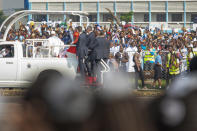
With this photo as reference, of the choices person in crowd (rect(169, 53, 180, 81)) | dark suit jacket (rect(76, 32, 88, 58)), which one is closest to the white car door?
dark suit jacket (rect(76, 32, 88, 58))

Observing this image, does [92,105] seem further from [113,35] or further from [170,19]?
[170,19]

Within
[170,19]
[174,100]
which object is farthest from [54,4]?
[174,100]

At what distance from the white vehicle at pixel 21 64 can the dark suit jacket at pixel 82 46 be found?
0.28m

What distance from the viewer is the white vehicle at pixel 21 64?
1402 cm

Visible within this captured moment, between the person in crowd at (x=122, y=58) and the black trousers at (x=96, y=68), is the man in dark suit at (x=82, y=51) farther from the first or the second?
the person in crowd at (x=122, y=58)

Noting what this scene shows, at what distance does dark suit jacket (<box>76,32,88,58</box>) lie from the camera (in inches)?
552

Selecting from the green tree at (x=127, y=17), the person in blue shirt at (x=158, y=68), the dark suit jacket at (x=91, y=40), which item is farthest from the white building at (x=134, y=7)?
the dark suit jacket at (x=91, y=40)

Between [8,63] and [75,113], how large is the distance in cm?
1303

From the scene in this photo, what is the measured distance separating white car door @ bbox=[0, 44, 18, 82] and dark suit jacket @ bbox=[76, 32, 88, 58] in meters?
1.96

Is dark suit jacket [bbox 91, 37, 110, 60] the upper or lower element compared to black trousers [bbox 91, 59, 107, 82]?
upper

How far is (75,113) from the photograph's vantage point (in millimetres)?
1451

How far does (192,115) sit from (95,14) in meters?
51.7

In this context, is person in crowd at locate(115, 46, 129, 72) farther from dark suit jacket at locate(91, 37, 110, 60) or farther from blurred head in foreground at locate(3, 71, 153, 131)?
blurred head in foreground at locate(3, 71, 153, 131)

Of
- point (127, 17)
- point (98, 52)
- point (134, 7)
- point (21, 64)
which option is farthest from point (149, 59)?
point (134, 7)
